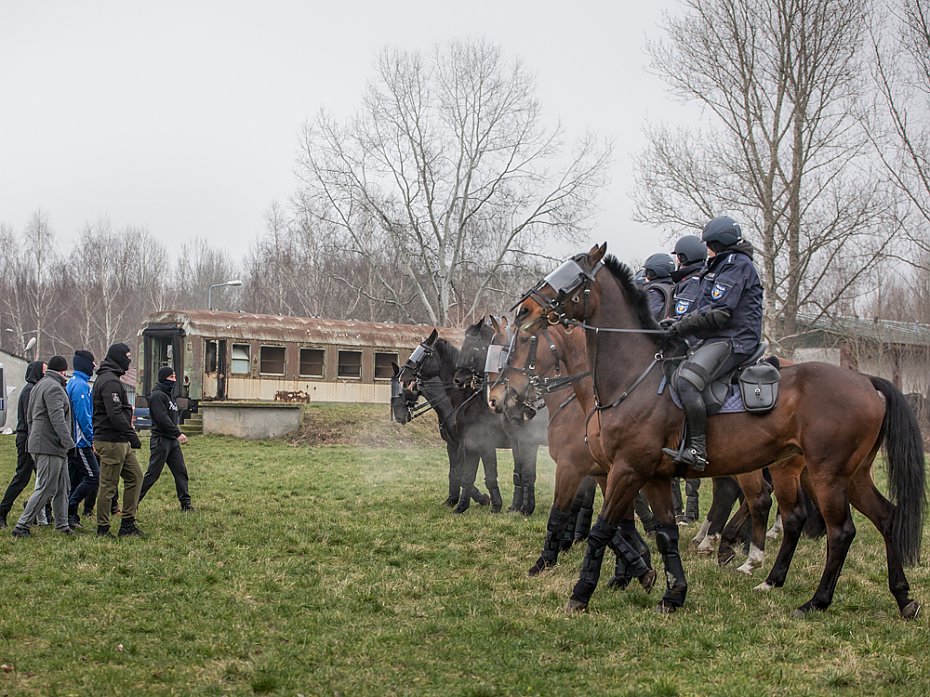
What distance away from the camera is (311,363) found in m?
30.2

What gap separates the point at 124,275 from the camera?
7012cm

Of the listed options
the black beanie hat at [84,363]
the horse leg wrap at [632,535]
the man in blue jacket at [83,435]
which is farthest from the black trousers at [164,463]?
the horse leg wrap at [632,535]

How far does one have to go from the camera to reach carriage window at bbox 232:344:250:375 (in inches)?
1113

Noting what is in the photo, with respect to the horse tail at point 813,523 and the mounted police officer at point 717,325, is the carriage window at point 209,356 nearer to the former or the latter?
the horse tail at point 813,523

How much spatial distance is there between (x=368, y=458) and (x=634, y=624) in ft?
51.5

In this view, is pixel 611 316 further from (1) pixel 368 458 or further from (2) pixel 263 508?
(1) pixel 368 458

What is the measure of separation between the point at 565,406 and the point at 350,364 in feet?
72.3

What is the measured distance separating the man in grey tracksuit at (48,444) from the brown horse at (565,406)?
522 cm

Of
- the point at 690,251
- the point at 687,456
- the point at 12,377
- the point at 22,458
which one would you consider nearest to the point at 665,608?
the point at 687,456

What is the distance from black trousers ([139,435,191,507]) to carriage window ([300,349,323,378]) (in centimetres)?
1716

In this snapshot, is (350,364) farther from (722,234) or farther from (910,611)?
(910,611)

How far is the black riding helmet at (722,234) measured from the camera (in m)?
7.55

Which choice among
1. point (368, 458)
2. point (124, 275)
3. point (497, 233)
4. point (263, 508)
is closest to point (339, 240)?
point (497, 233)

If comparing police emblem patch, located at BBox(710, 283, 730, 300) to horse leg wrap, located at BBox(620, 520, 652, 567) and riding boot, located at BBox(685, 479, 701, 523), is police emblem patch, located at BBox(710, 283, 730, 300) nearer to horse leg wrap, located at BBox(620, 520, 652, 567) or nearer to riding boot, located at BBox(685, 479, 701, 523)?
horse leg wrap, located at BBox(620, 520, 652, 567)
